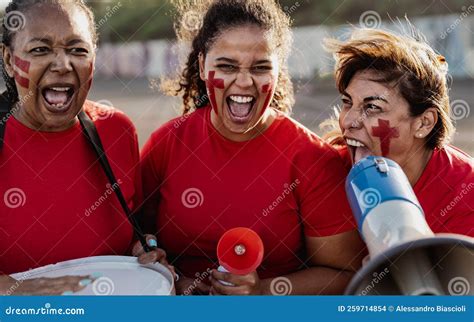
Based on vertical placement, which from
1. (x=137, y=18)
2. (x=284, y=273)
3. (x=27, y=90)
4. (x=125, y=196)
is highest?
(x=137, y=18)

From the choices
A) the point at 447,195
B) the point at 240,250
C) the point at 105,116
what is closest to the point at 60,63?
the point at 105,116

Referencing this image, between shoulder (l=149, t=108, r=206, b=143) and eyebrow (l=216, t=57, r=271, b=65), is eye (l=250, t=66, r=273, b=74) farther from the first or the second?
shoulder (l=149, t=108, r=206, b=143)

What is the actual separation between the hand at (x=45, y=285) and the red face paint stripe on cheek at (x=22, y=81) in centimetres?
75

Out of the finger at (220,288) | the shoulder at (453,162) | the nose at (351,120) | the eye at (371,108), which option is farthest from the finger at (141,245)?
the shoulder at (453,162)

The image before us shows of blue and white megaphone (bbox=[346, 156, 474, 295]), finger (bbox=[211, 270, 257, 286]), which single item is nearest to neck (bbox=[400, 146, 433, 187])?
blue and white megaphone (bbox=[346, 156, 474, 295])

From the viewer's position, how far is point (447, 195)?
8.89 feet

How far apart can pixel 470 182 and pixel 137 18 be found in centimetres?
333

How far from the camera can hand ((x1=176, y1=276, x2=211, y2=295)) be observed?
2.76m

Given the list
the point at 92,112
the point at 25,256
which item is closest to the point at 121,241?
the point at 25,256

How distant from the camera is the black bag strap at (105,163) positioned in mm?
2699

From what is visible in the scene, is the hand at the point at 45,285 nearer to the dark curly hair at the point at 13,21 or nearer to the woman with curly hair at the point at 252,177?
the woman with curly hair at the point at 252,177

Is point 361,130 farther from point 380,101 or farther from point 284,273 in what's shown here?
point 284,273

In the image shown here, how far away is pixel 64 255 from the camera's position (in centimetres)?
266

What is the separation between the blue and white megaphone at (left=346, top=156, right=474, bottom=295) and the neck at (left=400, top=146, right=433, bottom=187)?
40 cm
